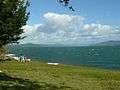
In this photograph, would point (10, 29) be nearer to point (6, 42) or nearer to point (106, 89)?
point (6, 42)

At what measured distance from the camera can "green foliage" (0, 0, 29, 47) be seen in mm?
36281

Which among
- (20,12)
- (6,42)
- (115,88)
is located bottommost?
(115,88)

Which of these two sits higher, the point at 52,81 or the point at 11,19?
the point at 11,19

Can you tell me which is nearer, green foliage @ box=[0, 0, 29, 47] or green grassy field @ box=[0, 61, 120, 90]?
green grassy field @ box=[0, 61, 120, 90]

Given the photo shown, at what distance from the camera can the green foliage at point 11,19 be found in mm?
36281

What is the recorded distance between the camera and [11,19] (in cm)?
3703

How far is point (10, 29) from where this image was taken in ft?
121

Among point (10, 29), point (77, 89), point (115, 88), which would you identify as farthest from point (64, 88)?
point (10, 29)

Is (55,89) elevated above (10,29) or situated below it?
below

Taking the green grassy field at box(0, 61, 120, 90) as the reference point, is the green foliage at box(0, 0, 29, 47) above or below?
above

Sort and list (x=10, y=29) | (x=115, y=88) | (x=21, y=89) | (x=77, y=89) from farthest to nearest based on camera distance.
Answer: (x=10, y=29)
(x=115, y=88)
(x=77, y=89)
(x=21, y=89)

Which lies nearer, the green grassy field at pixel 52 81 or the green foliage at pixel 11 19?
the green grassy field at pixel 52 81

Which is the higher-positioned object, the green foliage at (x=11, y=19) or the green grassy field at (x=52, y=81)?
the green foliage at (x=11, y=19)

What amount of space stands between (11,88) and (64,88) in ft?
15.5
